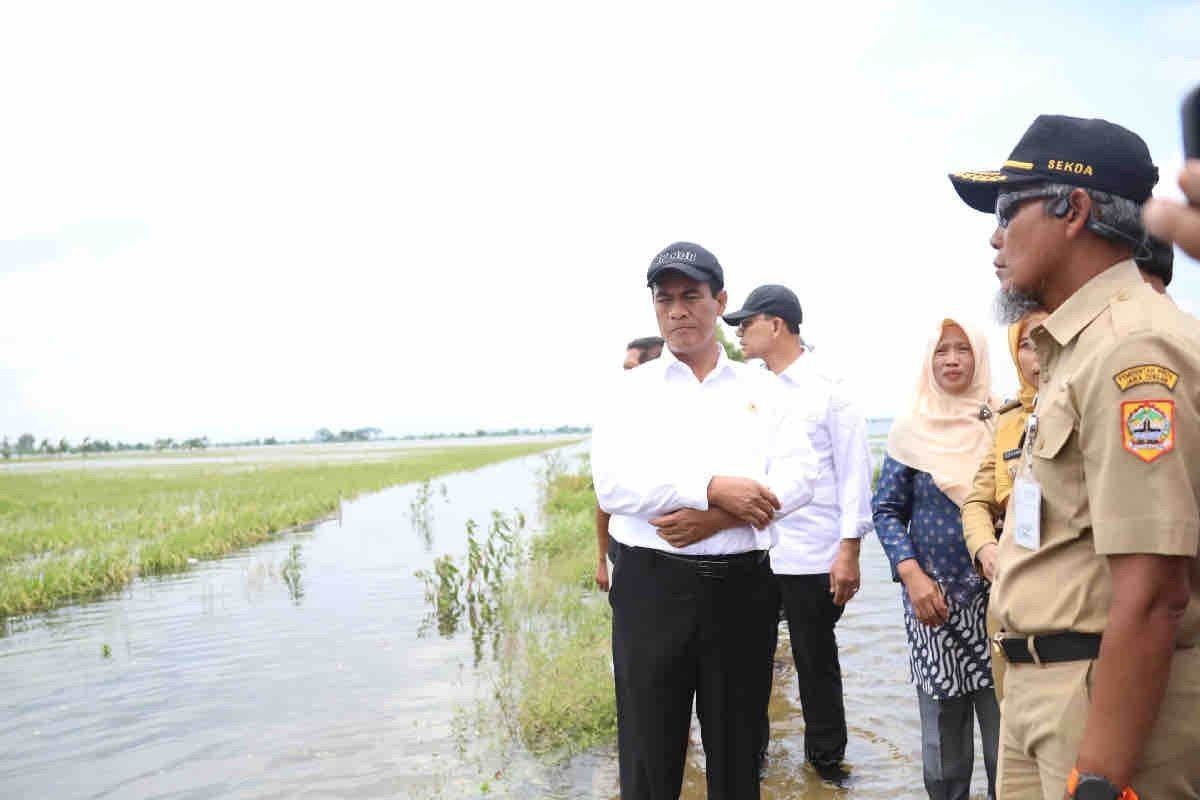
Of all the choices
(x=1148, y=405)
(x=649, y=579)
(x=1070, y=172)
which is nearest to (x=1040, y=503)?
(x=1148, y=405)

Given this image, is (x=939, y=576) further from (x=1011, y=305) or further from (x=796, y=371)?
(x=1011, y=305)

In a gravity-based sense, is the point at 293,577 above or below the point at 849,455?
below

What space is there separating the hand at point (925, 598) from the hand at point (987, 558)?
1.21ft

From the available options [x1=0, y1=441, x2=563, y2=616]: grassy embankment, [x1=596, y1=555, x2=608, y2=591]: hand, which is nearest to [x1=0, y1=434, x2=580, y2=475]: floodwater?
[x1=0, y1=441, x2=563, y2=616]: grassy embankment

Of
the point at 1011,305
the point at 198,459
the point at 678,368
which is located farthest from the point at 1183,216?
the point at 198,459

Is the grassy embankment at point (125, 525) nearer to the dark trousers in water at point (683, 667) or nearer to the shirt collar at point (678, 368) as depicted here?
the dark trousers in water at point (683, 667)

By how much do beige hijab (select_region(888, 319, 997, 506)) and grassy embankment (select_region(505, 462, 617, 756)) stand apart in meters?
2.35

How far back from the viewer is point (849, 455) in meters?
3.64

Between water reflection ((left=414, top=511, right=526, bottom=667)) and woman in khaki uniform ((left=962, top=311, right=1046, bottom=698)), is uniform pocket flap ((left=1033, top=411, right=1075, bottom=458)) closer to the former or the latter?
woman in khaki uniform ((left=962, top=311, right=1046, bottom=698))

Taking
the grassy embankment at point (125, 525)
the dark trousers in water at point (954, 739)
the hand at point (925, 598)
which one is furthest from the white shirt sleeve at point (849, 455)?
the grassy embankment at point (125, 525)

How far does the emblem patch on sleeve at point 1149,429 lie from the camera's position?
1287mm

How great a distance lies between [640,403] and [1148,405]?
152cm

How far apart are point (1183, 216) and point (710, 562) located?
1.59 m

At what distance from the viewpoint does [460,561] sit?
11.0 meters
